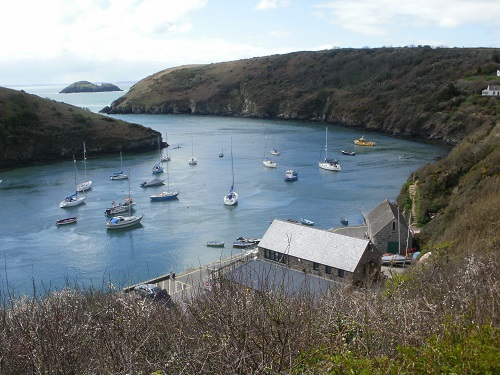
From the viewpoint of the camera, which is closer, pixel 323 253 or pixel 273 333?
pixel 273 333

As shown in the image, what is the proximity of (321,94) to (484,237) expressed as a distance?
272 feet

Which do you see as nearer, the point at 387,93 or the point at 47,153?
the point at 47,153

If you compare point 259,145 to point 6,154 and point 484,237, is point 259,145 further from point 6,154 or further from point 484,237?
point 484,237

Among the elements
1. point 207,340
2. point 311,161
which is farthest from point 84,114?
point 207,340

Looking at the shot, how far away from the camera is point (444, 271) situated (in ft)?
38.3

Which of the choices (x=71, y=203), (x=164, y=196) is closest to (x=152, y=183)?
(x=164, y=196)

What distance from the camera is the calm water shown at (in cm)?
2611

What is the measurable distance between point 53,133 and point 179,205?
32.5 m

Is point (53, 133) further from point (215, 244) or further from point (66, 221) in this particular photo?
point (215, 244)

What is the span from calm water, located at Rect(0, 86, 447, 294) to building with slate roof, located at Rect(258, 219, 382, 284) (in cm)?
627

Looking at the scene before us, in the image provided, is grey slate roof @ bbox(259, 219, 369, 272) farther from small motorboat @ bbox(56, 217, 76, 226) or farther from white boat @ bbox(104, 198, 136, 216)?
small motorboat @ bbox(56, 217, 76, 226)

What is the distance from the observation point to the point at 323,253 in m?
18.7

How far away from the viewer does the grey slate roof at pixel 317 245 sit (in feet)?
59.7

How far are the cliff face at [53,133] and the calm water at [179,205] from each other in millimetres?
2996
